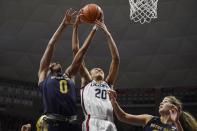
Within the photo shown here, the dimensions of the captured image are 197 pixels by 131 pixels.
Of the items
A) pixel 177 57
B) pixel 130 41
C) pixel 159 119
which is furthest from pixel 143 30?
pixel 159 119

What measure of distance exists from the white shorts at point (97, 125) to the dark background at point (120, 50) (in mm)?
7422

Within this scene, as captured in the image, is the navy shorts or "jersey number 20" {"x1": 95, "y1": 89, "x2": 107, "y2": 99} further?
"jersey number 20" {"x1": 95, "y1": 89, "x2": 107, "y2": 99}

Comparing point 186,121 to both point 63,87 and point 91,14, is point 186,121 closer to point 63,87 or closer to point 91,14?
point 63,87

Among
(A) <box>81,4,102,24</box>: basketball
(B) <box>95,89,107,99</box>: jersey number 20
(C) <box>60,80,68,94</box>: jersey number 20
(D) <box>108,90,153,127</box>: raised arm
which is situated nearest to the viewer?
(D) <box>108,90,153,127</box>: raised arm

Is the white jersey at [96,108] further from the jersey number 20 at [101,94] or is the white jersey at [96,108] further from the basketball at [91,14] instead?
the basketball at [91,14]

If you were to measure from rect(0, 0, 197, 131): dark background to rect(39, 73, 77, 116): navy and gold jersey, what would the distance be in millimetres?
7728

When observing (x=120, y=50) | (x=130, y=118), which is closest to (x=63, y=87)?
(x=130, y=118)

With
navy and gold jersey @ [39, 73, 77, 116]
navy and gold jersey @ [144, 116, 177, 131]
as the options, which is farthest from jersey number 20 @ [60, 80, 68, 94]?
navy and gold jersey @ [144, 116, 177, 131]

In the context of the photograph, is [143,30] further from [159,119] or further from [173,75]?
[159,119]

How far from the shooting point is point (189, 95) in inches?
444

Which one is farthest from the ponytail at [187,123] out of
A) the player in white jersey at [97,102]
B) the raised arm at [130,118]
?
the player in white jersey at [97,102]

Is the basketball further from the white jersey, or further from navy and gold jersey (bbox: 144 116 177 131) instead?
navy and gold jersey (bbox: 144 116 177 131)

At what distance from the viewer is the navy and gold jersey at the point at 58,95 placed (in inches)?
157

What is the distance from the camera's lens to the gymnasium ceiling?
11.7 m
